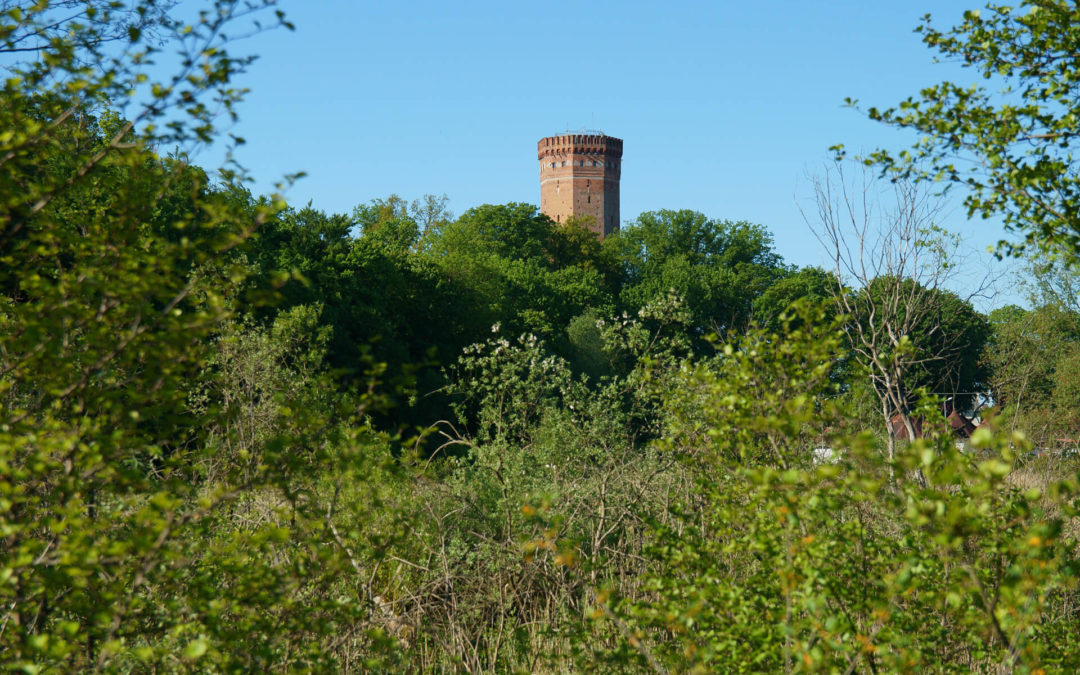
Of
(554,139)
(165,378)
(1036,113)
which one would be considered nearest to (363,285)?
(1036,113)

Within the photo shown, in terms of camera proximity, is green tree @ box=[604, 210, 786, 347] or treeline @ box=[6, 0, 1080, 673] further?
green tree @ box=[604, 210, 786, 347]

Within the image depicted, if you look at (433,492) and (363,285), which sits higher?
(363,285)

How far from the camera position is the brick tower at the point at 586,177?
237 ft

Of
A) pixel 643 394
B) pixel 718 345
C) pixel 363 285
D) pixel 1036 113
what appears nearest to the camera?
pixel 718 345

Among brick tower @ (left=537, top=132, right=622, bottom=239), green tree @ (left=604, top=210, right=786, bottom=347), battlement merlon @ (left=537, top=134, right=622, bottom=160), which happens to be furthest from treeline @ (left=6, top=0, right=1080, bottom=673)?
battlement merlon @ (left=537, top=134, right=622, bottom=160)

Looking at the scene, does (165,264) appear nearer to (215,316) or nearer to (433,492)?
(215,316)

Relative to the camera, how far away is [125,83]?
3754 millimetres

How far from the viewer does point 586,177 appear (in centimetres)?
7269

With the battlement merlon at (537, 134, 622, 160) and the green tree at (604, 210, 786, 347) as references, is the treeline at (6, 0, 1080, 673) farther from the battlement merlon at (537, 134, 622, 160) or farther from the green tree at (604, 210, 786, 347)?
the battlement merlon at (537, 134, 622, 160)

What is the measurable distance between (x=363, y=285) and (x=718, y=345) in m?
25.2

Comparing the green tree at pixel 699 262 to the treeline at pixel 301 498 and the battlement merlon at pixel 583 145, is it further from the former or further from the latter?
the treeline at pixel 301 498

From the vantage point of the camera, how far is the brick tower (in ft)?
237

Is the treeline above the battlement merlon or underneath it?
underneath

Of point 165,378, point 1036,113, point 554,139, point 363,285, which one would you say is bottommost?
point 165,378
